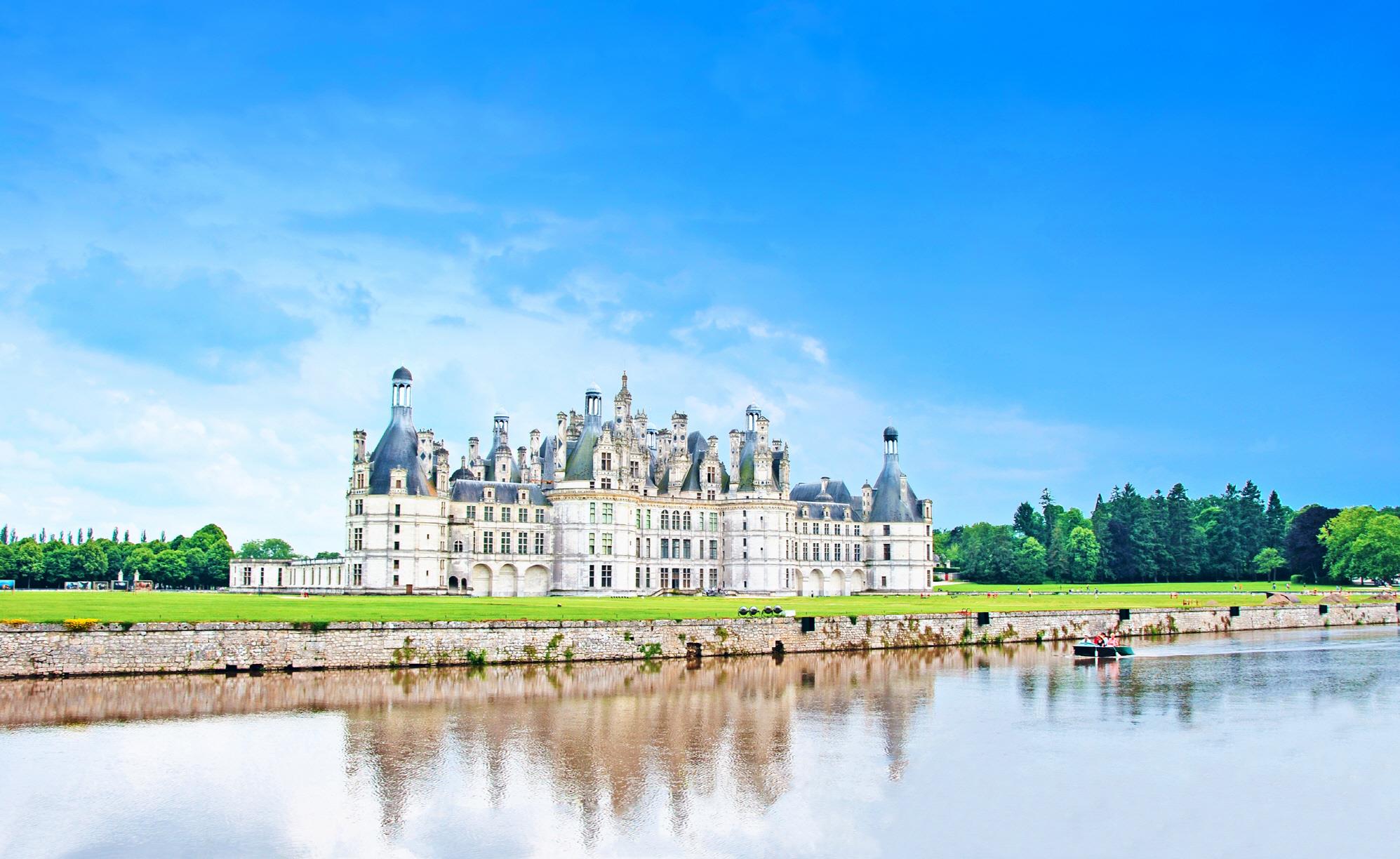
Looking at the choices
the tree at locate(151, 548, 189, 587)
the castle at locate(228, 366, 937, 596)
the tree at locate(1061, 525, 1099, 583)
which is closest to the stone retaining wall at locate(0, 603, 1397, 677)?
the castle at locate(228, 366, 937, 596)

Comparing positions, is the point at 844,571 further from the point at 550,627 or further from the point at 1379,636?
the point at 550,627

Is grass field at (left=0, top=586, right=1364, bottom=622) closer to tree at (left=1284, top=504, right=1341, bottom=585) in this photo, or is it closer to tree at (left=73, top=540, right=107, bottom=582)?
tree at (left=1284, top=504, right=1341, bottom=585)

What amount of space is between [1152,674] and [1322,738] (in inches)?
592

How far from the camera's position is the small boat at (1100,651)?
5159 centimetres

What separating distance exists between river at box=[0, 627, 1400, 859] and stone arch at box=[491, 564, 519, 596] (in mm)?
43491

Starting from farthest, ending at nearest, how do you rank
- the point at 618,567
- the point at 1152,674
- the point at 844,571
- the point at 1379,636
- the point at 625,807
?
the point at 844,571
the point at 618,567
the point at 1379,636
the point at 1152,674
the point at 625,807

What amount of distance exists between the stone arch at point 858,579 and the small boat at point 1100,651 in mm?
47817

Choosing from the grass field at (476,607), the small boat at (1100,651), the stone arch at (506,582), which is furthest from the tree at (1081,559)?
the small boat at (1100,651)

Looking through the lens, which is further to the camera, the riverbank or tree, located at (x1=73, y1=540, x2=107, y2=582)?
tree, located at (x1=73, y1=540, x2=107, y2=582)

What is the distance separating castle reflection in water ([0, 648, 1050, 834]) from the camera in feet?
76.5

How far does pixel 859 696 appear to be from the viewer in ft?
121

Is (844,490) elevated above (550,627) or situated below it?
above

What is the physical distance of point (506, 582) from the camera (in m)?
84.8

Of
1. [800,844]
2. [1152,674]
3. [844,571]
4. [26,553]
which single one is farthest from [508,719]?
[26,553]
